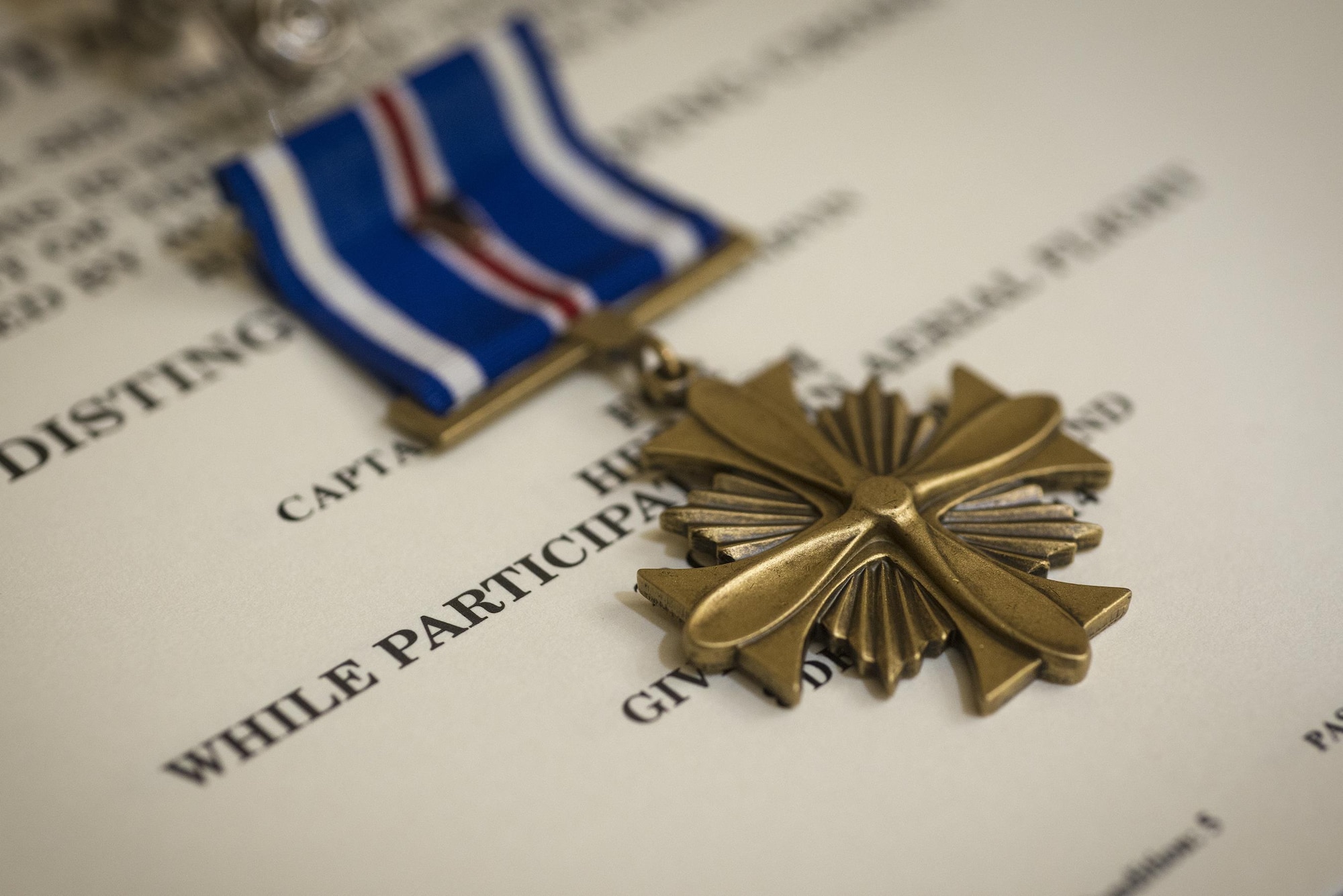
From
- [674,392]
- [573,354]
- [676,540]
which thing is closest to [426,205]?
[573,354]

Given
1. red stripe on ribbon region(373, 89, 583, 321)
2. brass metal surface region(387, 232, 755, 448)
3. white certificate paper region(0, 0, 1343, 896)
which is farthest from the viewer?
red stripe on ribbon region(373, 89, 583, 321)

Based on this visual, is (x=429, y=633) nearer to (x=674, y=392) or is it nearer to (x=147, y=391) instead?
(x=674, y=392)

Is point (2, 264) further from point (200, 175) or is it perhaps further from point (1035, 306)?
point (1035, 306)

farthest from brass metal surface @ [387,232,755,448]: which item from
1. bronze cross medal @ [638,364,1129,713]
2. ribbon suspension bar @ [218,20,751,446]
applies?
bronze cross medal @ [638,364,1129,713]

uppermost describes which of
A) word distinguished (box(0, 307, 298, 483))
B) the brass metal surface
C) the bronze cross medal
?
word distinguished (box(0, 307, 298, 483))

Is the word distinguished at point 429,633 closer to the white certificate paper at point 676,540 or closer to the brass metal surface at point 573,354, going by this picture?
the white certificate paper at point 676,540

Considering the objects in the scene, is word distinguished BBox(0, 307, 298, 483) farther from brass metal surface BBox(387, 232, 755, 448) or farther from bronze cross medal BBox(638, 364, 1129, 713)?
bronze cross medal BBox(638, 364, 1129, 713)
